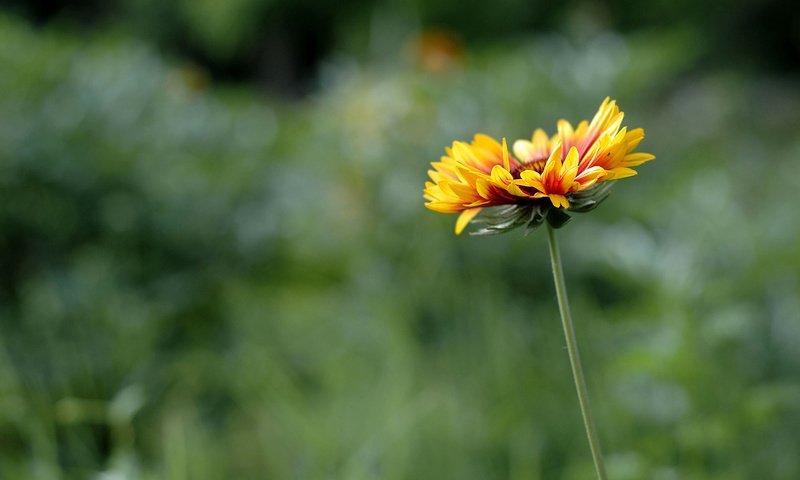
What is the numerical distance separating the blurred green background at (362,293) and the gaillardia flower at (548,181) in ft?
2.14

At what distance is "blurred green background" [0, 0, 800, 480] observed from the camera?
1.47 m

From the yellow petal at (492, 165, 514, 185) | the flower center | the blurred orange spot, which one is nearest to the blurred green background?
the blurred orange spot

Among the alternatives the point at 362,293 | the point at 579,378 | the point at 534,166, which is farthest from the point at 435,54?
the point at 579,378

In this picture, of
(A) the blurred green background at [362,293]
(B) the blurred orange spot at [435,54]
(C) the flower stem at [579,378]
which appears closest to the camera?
(C) the flower stem at [579,378]

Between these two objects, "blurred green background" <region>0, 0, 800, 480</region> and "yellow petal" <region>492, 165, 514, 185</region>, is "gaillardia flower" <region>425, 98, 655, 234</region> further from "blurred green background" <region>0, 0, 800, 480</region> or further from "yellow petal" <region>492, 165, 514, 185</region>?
"blurred green background" <region>0, 0, 800, 480</region>

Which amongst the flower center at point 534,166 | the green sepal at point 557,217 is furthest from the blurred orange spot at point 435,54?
the green sepal at point 557,217

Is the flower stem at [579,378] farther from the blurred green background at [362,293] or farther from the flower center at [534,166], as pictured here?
the blurred green background at [362,293]

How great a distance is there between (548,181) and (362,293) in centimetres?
174

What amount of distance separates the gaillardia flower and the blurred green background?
0.65 meters

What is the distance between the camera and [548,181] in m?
0.57

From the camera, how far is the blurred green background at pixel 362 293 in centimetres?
147

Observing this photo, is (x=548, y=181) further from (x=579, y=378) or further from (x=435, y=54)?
(x=435, y=54)

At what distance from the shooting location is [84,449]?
1.50m

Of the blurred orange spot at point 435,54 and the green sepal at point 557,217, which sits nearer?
the green sepal at point 557,217
